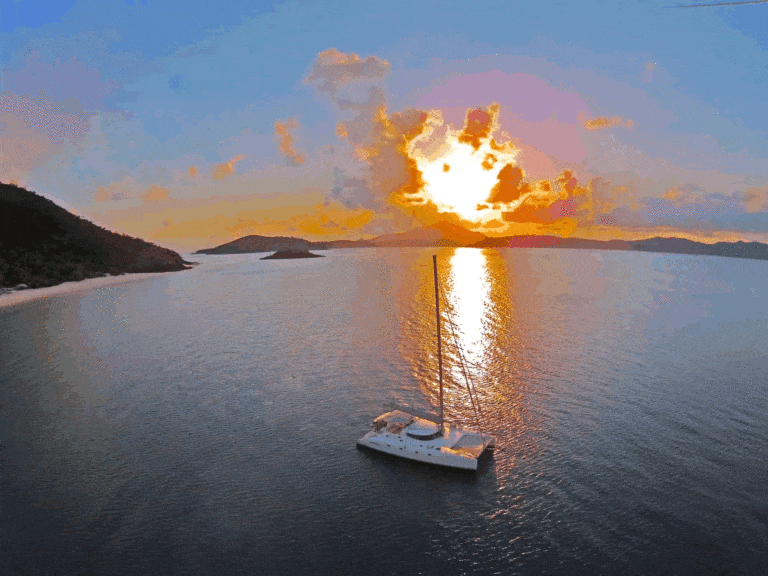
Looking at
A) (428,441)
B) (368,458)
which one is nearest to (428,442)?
(428,441)

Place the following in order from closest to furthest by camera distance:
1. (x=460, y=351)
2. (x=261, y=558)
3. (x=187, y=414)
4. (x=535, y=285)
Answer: (x=261, y=558) → (x=187, y=414) → (x=460, y=351) → (x=535, y=285)

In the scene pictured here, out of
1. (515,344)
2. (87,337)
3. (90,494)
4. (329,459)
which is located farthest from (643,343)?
(87,337)

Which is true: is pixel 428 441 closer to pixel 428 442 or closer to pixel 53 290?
pixel 428 442

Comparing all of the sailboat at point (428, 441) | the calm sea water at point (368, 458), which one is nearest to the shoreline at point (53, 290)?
the calm sea water at point (368, 458)

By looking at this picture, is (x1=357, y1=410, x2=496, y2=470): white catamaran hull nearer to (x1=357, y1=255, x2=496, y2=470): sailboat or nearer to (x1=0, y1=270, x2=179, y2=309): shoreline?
(x1=357, y1=255, x2=496, y2=470): sailboat

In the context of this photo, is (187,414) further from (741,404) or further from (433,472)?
(741,404)

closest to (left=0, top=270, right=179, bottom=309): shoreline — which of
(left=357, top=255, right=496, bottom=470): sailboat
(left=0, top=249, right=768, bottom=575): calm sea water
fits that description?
(left=0, top=249, right=768, bottom=575): calm sea water

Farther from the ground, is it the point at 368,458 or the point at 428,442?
the point at 428,442
